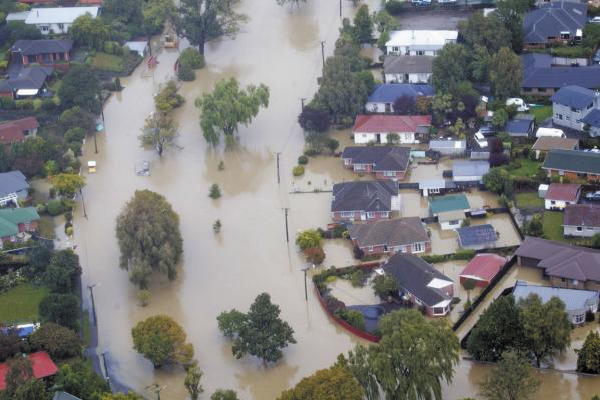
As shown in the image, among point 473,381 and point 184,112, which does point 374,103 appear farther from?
point 473,381

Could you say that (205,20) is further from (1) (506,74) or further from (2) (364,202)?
(2) (364,202)

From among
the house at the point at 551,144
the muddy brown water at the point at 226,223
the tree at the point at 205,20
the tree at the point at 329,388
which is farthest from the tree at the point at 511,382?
the tree at the point at 205,20

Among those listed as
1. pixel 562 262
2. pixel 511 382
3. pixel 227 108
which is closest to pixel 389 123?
pixel 227 108

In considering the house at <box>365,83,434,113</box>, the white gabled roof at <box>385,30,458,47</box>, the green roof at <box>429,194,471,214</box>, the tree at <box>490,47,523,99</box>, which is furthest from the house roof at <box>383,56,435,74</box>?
the green roof at <box>429,194,471,214</box>

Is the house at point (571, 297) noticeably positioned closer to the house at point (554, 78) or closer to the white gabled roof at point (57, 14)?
the house at point (554, 78)

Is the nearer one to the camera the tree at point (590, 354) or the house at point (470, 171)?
the tree at point (590, 354)

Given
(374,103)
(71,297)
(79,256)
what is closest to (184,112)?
(374,103)
